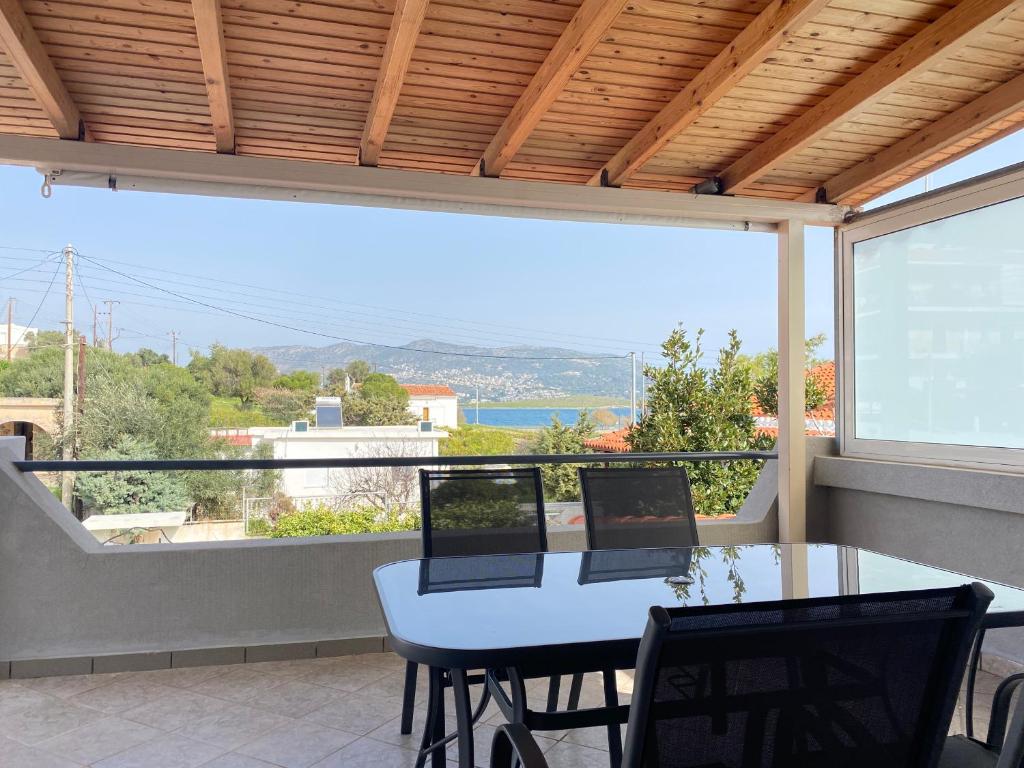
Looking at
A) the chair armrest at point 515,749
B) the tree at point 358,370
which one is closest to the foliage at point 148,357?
the tree at point 358,370

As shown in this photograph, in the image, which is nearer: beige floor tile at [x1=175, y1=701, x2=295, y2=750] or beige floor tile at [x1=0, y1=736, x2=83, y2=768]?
beige floor tile at [x1=0, y1=736, x2=83, y2=768]

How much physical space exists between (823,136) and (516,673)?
300 cm

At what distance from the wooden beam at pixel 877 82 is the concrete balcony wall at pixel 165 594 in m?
2.55

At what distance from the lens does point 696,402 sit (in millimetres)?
12328

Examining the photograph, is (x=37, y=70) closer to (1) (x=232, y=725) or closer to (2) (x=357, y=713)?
(1) (x=232, y=725)

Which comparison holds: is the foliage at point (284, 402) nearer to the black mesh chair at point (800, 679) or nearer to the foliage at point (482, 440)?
the foliage at point (482, 440)

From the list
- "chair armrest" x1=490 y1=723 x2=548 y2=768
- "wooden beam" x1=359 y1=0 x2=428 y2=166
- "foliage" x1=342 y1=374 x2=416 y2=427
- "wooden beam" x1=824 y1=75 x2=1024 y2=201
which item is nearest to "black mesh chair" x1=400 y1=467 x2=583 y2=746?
"chair armrest" x1=490 y1=723 x2=548 y2=768

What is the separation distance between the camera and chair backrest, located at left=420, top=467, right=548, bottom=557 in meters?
2.75

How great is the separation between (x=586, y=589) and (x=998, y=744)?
0.96m

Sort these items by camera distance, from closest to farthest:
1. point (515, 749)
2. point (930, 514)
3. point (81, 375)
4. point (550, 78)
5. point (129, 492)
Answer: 1. point (515, 749)
2. point (550, 78)
3. point (930, 514)
4. point (129, 492)
5. point (81, 375)

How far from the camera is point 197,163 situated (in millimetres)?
3605

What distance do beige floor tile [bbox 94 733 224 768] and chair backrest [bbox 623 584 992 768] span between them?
79.7 inches

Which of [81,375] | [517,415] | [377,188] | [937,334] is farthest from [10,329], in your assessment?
[937,334]

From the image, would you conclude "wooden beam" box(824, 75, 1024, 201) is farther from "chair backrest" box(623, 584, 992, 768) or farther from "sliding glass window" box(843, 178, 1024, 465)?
"chair backrest" box(623, 584, 992, 768)
